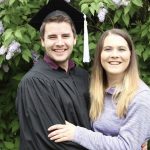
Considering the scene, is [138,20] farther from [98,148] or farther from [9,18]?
[98,148]

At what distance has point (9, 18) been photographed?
504 cm

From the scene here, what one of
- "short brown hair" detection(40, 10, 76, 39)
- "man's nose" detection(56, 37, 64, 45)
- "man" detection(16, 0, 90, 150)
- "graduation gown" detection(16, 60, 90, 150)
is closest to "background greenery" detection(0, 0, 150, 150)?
"short brown hair" detection(40, 10, 76, 39)

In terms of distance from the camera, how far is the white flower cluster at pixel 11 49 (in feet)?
16.0

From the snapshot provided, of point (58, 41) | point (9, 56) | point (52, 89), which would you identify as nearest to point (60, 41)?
point (58, 41)

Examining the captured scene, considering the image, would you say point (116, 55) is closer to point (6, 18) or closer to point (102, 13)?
point (102, 13)

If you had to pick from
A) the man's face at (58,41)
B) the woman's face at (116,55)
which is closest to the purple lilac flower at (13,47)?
the man's face at (58,41)

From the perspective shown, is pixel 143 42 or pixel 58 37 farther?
pixel 143 42

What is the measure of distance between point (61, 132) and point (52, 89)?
0.32 meters

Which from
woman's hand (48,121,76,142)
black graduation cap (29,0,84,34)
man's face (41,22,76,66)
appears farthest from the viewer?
black graduation cap (29,0,84,34)

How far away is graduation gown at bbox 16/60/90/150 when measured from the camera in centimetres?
392

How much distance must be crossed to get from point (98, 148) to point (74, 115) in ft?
0.98

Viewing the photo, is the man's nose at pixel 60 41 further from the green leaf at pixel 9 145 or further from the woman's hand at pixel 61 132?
the green leaf at pixel 9 145

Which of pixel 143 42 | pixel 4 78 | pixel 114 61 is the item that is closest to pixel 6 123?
pixel 4 78

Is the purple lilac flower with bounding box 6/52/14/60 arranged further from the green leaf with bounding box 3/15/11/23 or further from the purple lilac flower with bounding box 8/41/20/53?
the green leaf with bounding box 3/15/11/23
